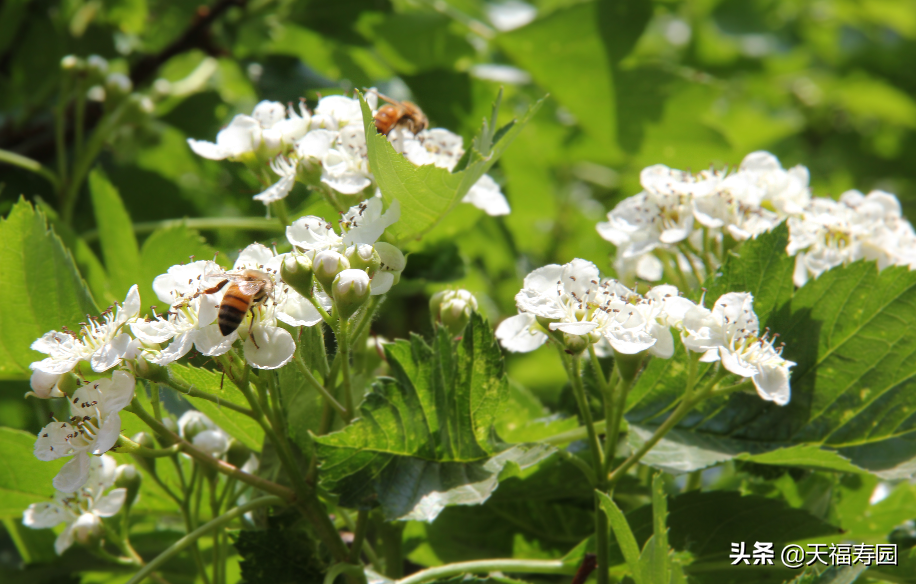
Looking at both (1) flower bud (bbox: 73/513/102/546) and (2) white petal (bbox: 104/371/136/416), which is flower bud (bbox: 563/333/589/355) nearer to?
(2) white petal (bbox: 104/371/136/416)

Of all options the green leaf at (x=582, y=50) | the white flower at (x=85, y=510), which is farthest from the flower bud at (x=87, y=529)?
the green leaf at (x=582, y=50)

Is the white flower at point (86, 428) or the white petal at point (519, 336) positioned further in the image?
the white petal at point (519, 336)

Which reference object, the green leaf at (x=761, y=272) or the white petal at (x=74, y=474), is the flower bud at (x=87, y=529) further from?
the green leaf at (x=761, y=272)

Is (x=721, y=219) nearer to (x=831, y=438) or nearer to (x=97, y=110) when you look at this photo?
(x=831, y=438)


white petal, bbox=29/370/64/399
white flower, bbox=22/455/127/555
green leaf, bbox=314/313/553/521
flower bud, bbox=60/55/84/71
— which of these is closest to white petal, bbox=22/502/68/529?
white flower, bbox=22/455/127/555

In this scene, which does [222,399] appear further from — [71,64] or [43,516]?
[71,64]

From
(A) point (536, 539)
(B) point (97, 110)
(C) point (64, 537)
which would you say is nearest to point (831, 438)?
(A) point (536, 539)
